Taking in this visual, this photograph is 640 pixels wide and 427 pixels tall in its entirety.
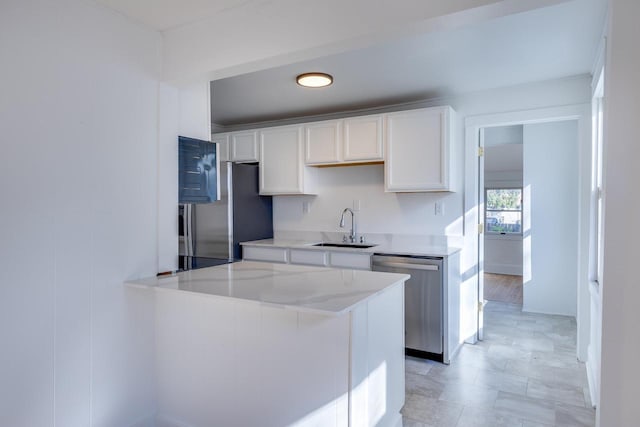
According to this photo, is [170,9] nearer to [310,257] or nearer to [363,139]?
[363,139]

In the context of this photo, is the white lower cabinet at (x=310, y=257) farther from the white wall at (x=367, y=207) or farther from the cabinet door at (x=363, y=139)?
the cabinet door at (x=363, y=139)

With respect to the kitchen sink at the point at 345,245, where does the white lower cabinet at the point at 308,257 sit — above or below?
below

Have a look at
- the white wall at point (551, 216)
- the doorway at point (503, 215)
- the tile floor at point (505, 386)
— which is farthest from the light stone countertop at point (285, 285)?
the doorway at point (503, 215)

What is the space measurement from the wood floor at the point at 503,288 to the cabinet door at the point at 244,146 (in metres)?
3.72

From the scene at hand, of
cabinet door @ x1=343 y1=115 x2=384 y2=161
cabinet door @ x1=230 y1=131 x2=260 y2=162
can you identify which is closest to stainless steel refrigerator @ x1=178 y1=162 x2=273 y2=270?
cabinet door @ x1=230 y1=131 x2=260 y2=162

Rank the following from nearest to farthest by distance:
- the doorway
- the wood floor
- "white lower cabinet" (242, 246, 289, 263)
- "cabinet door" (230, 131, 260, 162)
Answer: "white lower cabinet" (242, 246, 289, 263)
"cabinet door" (230, 131, 260, 162)
the wood floor
the doorway

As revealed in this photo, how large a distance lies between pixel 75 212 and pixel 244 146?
8.79 feet

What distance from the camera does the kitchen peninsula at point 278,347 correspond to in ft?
5.26

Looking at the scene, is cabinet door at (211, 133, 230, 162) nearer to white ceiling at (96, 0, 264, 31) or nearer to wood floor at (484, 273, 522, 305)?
white ceiling at (96, 0, 264, 31)

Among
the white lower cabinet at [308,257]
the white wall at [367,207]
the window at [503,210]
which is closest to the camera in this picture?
the white lower cabinet at [308,257]

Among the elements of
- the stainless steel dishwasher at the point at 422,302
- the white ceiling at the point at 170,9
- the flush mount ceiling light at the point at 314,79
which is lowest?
the stainless steel dishwasher at the point at 422,302

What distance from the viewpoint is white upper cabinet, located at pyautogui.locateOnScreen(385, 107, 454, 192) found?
3303 millimetres

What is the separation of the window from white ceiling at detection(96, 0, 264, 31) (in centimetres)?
667

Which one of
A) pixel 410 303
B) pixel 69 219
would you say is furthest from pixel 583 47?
pixel 69 219
